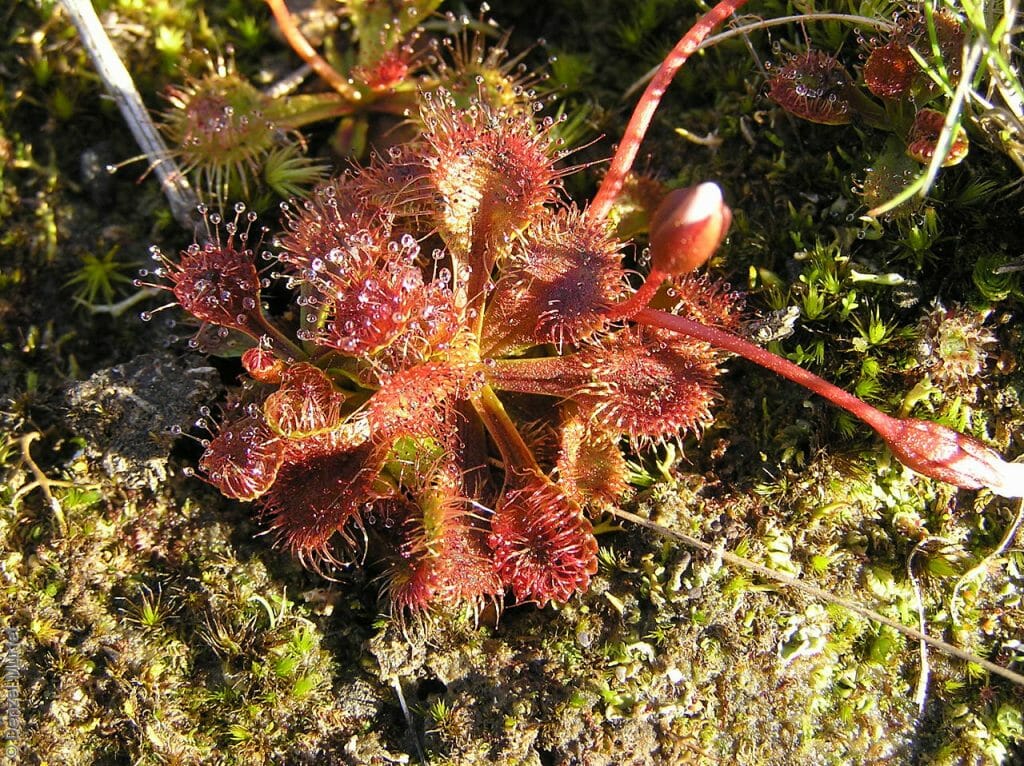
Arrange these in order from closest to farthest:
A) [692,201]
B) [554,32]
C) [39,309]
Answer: [692,201], [39,309], [554,32]

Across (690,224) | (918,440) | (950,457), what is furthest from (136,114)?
(950,457)

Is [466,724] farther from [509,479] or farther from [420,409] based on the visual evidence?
[420,409]

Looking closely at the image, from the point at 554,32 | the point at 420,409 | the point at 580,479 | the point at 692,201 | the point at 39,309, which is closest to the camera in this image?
the point at 692,201

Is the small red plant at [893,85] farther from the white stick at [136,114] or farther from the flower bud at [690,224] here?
the white stick at [136,114]

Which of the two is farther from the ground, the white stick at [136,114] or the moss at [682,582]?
the white stick at [136,114]

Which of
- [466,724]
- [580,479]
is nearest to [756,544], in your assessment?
[580,479]

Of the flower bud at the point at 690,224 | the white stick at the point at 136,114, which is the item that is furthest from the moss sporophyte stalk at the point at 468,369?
the white stick at the point at 136,114

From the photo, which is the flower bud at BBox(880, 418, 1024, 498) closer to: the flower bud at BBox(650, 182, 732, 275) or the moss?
the moss

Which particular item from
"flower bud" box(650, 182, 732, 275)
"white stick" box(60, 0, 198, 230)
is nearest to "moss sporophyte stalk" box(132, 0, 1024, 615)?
"flower bud" box(650, 182, 732, 275)
